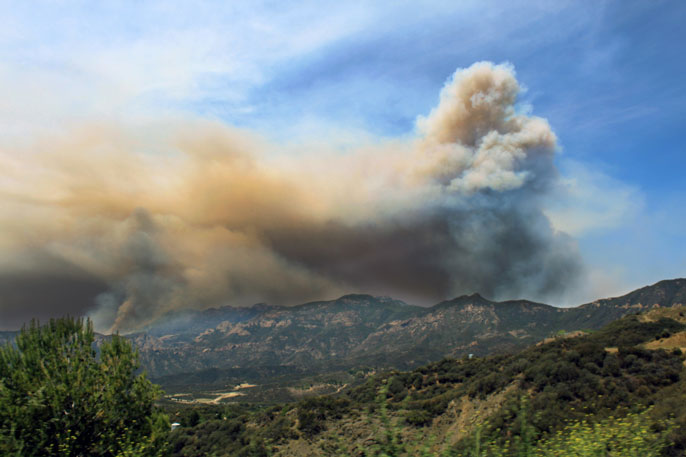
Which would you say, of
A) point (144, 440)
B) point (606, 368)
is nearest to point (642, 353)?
point (606, 368)

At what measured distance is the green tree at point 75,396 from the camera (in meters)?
20.1

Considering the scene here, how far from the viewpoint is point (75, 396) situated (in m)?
22.0

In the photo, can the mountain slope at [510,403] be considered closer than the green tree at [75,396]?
No

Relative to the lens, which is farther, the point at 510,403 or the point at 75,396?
the point at 510,403

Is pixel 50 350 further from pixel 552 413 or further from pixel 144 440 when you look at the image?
pixel 552 413

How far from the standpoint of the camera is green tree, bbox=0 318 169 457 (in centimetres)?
2008

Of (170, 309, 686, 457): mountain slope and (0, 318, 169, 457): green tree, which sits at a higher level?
(0, 318, 169, 457): green tree

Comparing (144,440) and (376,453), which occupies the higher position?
(376,453)

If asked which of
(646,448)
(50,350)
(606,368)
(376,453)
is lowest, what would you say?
(606,368)

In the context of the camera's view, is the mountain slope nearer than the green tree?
No

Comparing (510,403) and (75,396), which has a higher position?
(75,396)

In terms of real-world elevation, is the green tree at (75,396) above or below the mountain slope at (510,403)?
above

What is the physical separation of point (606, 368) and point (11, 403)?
45.1 meters

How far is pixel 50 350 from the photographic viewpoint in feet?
82.9
